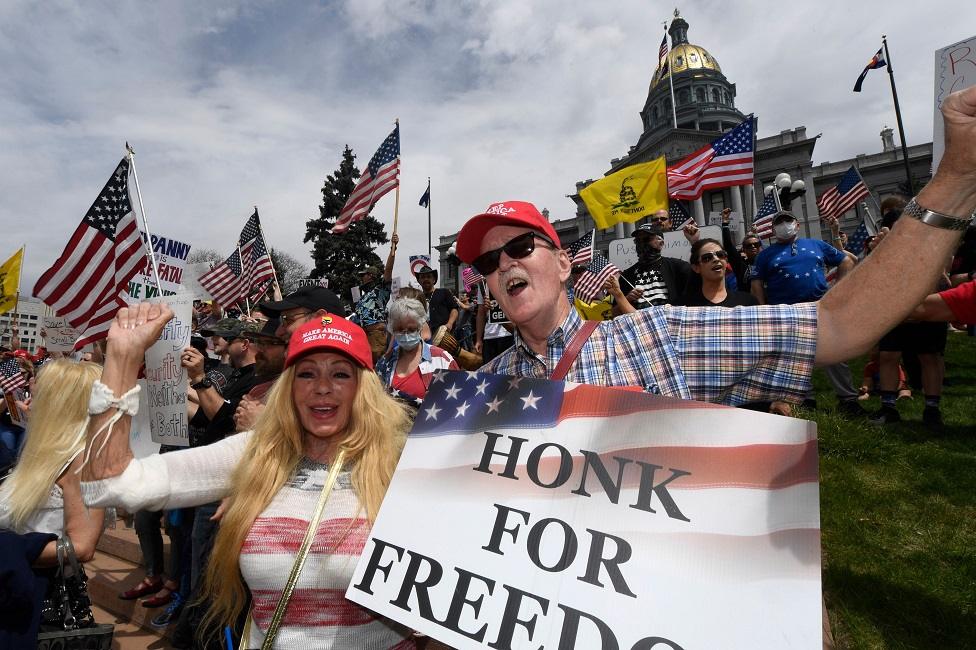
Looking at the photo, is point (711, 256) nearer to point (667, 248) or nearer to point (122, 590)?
point (667, 248)

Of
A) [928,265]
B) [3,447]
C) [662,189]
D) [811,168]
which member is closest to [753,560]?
[928,265]

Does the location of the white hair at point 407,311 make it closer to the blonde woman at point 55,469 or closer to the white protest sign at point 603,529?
the blonde woman at point 55,469

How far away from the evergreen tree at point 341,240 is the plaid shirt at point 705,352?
45847mm

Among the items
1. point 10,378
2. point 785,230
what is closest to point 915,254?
point 785,230

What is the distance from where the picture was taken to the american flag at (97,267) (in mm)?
5055

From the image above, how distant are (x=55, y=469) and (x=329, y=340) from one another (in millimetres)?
2201

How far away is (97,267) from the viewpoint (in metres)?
5.20

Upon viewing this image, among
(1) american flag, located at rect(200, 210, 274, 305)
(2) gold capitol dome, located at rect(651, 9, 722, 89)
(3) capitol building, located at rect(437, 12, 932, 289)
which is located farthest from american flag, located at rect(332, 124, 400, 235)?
(2) gold capitol dome, located at rect(651, 9, 722, 89)

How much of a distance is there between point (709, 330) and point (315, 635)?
172cm

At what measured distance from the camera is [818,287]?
5.85 m

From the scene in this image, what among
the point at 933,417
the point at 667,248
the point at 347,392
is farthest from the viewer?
the point at 667,248

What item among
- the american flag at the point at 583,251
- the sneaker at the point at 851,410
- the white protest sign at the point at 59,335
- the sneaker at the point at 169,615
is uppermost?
the american flag at the point at 583,251

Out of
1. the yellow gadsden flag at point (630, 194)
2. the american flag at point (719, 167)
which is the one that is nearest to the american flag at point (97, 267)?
the yellow gadsden flag at point (630, 194)

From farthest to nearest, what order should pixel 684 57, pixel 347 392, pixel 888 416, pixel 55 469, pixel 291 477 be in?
pixel 684 57, pixel 888 416, pixel 55 469, pixel 347 392, pixel 291 477
